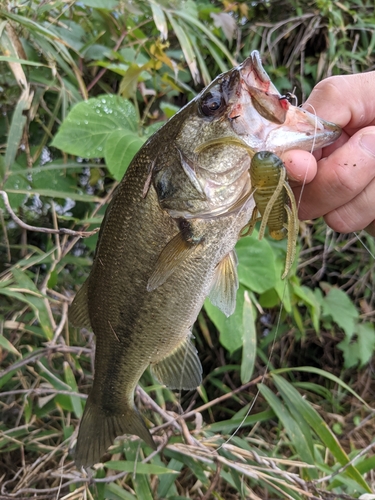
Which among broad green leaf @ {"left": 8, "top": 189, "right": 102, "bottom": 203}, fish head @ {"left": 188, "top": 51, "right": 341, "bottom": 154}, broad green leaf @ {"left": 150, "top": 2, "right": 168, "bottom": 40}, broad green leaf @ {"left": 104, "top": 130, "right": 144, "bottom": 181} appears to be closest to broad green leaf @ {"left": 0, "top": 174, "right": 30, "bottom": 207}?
broad green leaf @ {"left": 8, "top": 189, "right": 102, "bottom": 203}

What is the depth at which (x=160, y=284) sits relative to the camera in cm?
120

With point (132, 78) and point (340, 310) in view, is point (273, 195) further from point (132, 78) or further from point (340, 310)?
point (340, 310)

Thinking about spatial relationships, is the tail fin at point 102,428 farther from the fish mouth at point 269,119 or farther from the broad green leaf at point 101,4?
the broad green leaf at point 101,4

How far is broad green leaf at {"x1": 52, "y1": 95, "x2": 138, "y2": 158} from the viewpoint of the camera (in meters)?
1.77

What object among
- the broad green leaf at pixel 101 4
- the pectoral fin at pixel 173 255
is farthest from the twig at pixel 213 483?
the broad green leaf at pixel 101 4

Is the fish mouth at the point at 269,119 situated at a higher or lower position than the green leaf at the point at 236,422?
higher

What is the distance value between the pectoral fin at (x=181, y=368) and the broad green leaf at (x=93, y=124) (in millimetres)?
912

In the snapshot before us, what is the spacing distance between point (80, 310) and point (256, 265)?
810mm

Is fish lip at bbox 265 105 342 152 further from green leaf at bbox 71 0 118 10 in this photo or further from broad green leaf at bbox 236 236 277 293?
green leaf at bbox 71 0 118 10

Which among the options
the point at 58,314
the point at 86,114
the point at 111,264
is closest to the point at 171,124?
the point at 111,264

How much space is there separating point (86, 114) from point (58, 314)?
0.96m

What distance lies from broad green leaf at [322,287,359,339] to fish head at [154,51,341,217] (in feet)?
5.03

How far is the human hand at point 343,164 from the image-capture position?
3.66ft

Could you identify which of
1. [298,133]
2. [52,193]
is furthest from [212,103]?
[52,193]
